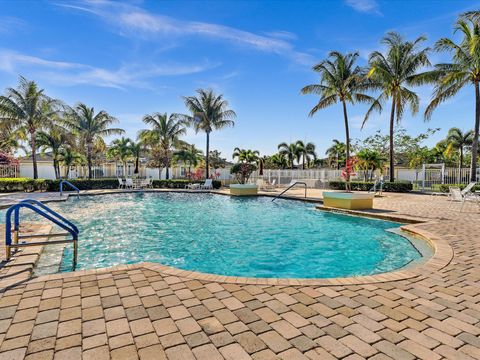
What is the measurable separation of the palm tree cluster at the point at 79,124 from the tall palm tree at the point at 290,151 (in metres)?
20.2

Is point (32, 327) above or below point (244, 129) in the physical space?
below

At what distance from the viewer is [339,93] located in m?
22.5

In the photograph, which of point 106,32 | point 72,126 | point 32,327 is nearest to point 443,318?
point 32,327

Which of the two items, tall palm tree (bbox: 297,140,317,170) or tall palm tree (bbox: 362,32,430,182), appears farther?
tall palm tree (bbox: 297,140,317,170)

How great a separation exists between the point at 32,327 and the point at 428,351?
10.5ft

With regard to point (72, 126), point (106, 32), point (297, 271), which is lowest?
point (297, 271)

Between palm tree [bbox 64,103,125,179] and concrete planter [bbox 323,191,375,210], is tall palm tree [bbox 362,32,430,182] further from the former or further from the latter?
palm tree [bbox 64,103,125,179]

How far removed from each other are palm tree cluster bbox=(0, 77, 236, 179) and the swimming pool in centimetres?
1417

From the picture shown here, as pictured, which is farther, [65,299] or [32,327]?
[65,299]

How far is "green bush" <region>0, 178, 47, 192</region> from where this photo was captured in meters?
18.8

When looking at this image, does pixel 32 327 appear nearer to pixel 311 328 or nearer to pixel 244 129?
pixel 311 328

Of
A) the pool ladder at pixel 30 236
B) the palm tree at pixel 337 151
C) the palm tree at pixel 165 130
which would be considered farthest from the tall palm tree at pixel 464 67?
the palm tree at pixel 337 151

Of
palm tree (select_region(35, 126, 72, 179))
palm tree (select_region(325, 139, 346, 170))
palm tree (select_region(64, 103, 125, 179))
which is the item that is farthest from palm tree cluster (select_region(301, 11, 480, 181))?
palm tree (select_region(35, 126, 72, 179))

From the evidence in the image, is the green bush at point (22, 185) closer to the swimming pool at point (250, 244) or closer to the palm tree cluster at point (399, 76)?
the swimming pool at point (250, 244)
